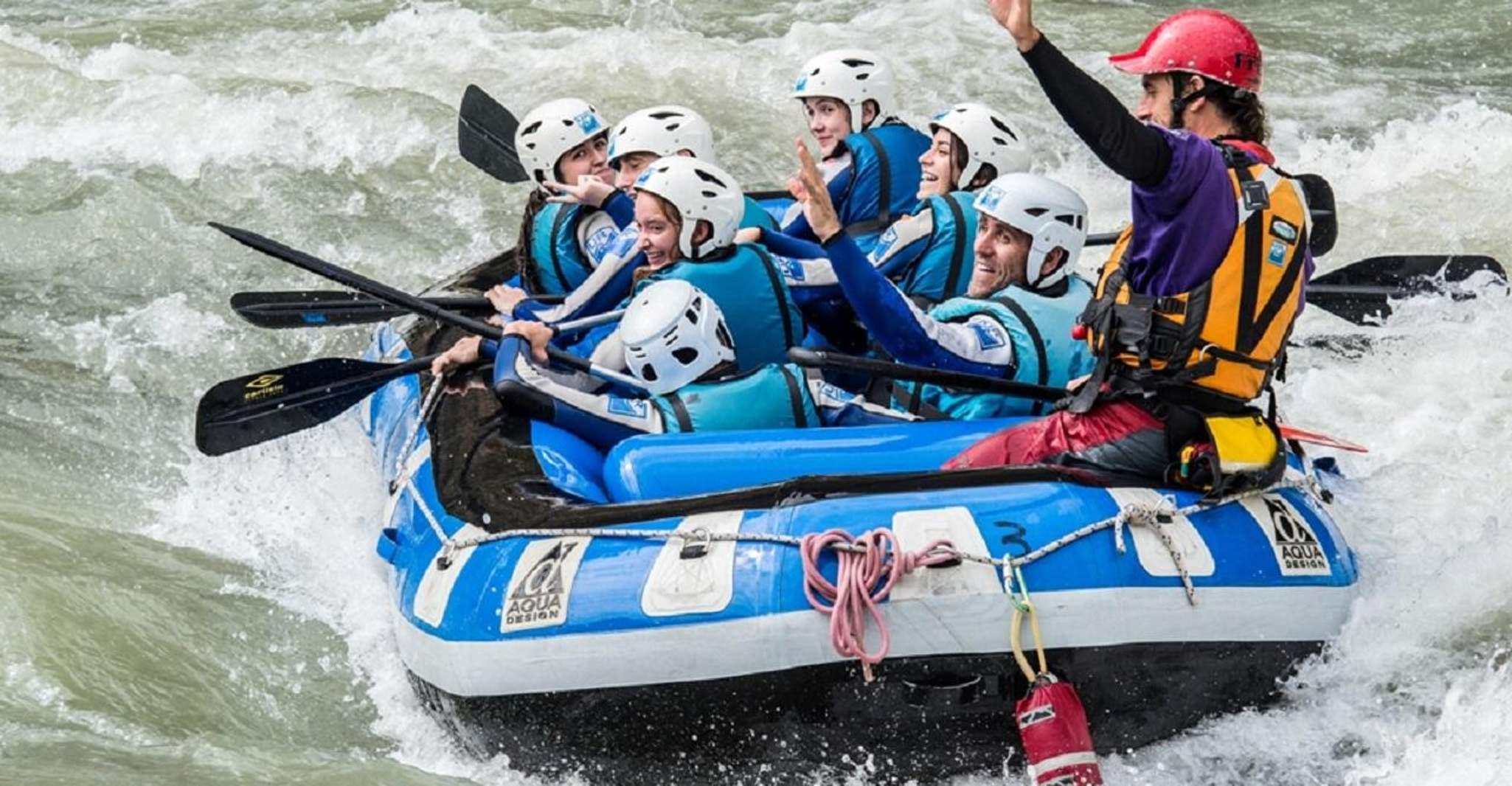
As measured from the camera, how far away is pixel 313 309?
697 centimetres

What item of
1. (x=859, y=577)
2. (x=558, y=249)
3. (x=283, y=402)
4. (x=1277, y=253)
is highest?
(x=1277, y=253)

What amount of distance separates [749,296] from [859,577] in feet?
4.98

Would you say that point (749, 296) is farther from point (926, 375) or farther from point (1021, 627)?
point (1021, 627)

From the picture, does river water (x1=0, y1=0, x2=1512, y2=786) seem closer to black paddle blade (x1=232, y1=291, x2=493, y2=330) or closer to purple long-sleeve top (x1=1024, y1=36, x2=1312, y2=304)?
black paddle blade (x1=232, y1=291, x2=493, y2=330)

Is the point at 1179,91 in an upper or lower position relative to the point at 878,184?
upper

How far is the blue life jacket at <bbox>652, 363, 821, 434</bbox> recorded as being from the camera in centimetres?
531

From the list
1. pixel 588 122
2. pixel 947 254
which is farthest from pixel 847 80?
pixel 947 254

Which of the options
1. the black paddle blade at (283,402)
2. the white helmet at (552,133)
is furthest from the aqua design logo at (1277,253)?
the white helmet at (552,133)

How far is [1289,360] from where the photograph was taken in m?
8.15

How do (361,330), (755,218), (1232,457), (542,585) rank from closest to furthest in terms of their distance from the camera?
(1232,457)
(542,585)
(755,218)
(361,330)

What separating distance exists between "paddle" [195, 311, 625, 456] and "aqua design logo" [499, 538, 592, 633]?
5.32 feet

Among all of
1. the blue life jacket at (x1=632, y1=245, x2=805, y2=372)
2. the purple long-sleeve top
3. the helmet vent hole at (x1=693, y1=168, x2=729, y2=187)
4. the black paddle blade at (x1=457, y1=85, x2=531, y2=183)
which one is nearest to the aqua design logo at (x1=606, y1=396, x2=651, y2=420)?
the blue life jacket at (x1=632, y1=245, x2=805, y2=372)

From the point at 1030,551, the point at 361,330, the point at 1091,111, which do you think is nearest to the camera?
the point at 1091,111

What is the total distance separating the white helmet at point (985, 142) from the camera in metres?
6.32
